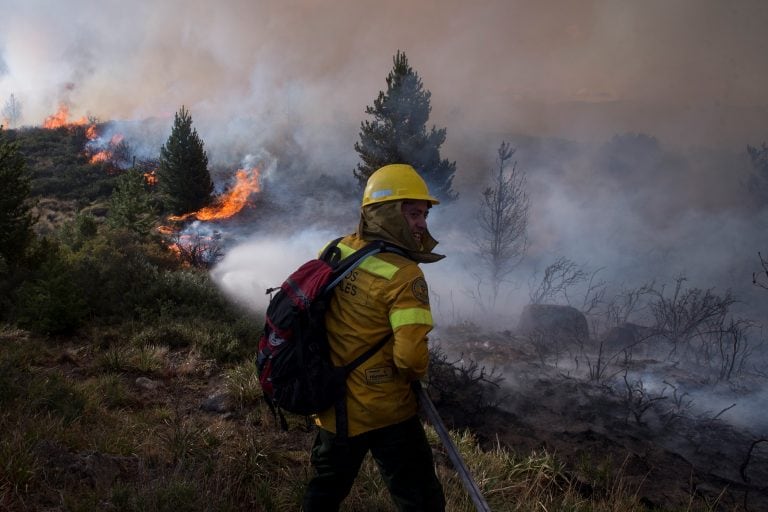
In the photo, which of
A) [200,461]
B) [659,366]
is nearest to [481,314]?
[659,366]

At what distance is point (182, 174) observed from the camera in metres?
23.5

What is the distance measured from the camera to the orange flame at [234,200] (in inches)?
949

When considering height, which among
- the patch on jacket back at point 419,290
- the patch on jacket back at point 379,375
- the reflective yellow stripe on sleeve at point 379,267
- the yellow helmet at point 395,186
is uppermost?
the yellow helmet at point 395,186

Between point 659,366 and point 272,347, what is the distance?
8125 mm

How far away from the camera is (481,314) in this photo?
14.0m

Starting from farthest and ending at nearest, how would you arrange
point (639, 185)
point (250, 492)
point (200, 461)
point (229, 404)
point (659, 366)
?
1. point (639, 185)
2. point (659, 366)
3. point (229, 404)
4. point (200, 461)
5. point (250, 492)

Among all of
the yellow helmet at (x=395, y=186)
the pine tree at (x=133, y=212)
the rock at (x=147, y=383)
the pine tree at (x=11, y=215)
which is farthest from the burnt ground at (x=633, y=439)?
the pine tree at (x=133, y=212)

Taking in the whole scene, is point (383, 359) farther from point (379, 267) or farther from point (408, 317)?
point (379, 267)

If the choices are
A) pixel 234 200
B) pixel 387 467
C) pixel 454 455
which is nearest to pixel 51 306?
pixel 387 467

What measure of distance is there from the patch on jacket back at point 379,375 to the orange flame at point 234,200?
23077 mm

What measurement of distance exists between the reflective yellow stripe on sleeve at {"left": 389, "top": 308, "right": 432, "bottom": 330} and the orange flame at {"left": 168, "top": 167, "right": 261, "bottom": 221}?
76.3 feet

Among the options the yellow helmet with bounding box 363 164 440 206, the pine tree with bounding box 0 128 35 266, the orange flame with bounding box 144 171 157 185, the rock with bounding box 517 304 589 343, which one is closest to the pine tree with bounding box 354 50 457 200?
the rock with bounding box 517 304 589 343

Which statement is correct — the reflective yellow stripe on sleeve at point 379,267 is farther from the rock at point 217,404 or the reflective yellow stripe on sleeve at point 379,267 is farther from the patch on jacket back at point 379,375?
the rock at point 217,404

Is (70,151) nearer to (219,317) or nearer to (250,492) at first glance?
(219,317)
